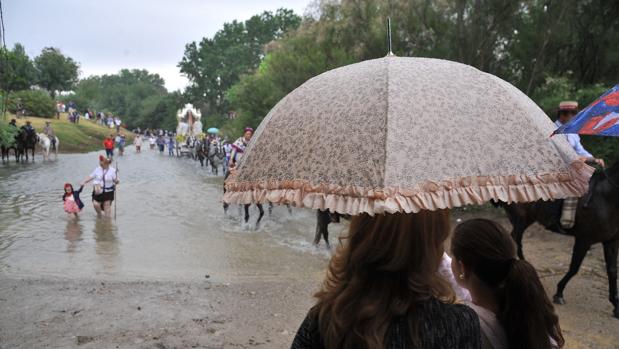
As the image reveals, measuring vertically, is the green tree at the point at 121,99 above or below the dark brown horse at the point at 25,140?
above

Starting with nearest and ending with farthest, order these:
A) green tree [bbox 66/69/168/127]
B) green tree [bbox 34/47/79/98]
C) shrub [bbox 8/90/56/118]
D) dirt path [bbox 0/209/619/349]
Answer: dirt path [bbox 0/209/619/349]
shrub [bbox 8/90/56/118]
green tree [bbox 34/47/79/98]
green tree [bbox 66/69/168/127]

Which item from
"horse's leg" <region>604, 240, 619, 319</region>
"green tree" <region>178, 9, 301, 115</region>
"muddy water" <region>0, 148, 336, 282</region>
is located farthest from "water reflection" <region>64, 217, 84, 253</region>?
"green tree" <region>178, 9, 301, 115</region>

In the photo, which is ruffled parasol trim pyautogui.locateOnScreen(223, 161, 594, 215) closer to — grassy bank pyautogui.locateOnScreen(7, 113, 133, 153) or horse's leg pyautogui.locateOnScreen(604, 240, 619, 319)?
horse's leg pyautogui.locateOnScreen(604, 240, 619, 319)

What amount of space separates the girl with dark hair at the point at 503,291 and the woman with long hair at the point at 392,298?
1.56 ft

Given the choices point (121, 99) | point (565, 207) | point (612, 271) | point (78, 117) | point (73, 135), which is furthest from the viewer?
point (121, 99)

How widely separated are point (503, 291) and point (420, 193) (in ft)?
2.33

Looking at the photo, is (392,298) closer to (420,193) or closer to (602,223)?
(420,193)

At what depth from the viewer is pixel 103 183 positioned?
12.6 metres

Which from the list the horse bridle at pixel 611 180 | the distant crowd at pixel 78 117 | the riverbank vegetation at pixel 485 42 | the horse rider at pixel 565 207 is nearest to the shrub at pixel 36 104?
the distant crowd at pixel 78 117

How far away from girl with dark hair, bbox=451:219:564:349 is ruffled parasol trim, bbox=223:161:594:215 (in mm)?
238

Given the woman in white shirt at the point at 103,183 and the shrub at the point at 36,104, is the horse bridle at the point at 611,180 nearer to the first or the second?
the woman in white shirt at the point at 103,183

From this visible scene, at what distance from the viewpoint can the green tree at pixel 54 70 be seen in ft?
212

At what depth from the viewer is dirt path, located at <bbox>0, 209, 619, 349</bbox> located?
5387 millimetres

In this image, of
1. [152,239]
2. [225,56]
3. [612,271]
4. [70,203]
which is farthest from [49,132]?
[225,56]
